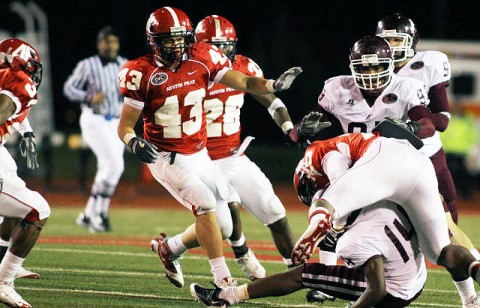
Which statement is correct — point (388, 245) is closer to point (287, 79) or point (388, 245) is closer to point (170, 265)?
point (287, 79)

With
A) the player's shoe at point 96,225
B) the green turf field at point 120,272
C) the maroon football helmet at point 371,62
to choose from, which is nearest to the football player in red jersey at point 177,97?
the maroon football helmet at point 371,62

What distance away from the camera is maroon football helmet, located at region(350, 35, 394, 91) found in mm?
5156

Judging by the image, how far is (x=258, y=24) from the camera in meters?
22.8

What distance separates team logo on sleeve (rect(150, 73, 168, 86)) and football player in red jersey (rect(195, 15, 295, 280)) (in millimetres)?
1006

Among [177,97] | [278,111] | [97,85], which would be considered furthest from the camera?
[97,85]

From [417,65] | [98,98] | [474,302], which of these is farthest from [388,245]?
[98,98]

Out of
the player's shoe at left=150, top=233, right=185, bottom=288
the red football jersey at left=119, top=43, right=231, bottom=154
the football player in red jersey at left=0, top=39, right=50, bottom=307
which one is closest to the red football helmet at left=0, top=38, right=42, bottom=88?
the football player in red jersey at left=0, top=39, right=50, bottom=307

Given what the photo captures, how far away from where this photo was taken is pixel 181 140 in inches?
220

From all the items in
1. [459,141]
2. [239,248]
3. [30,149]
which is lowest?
[459,141]

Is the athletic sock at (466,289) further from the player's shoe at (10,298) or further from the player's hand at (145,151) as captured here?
the player's shoe at (10,298)

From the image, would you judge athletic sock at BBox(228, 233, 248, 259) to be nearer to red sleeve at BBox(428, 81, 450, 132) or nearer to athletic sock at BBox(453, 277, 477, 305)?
red sleeve at BBox(428, 81, 450, 132)

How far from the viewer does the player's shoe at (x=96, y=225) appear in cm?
949

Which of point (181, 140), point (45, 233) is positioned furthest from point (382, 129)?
point (45, 233)

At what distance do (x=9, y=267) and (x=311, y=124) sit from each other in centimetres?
187
